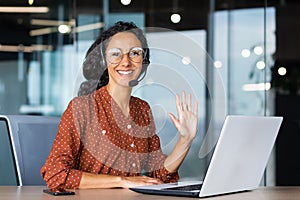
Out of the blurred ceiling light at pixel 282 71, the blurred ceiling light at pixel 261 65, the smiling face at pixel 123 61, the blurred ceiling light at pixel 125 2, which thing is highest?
the blurred ceiling light at pixel 125 2

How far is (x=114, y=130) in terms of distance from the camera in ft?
7.63

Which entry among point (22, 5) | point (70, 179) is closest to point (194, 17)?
point (22, 5)

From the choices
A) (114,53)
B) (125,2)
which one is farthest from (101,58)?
(125,2)

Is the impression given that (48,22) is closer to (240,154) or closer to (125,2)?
(125,2)

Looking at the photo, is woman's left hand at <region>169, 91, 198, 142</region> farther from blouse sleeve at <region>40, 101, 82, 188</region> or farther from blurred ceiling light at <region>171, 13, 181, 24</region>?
blurred ceiling light at <region>171, 13, 181, 24</region>

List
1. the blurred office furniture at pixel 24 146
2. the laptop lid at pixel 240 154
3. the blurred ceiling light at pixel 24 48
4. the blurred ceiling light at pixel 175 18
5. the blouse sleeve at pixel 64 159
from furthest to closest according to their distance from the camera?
the blurred ceiling light at pixel 175 18 → the blurred ceiling light at pixel 24 48 → the blurred office furniture at pixel 24 146 → the blouse sleeve at pixel 64 159 → the laptop lid at pixel 240 154

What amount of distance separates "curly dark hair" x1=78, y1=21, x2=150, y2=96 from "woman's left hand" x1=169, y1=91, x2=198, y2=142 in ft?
0.84

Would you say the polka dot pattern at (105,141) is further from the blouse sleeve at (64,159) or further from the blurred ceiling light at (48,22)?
the blurred ceiling light at (48,22)

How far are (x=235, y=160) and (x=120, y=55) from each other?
1.91ft

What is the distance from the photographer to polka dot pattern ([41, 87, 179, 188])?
2229mm

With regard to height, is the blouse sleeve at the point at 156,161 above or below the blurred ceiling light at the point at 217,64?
below

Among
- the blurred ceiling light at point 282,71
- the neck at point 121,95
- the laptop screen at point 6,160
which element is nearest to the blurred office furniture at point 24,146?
the laptop screen at point 6,160

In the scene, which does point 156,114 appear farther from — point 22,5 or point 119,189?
point 22,5

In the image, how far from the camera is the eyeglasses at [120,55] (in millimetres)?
2254
